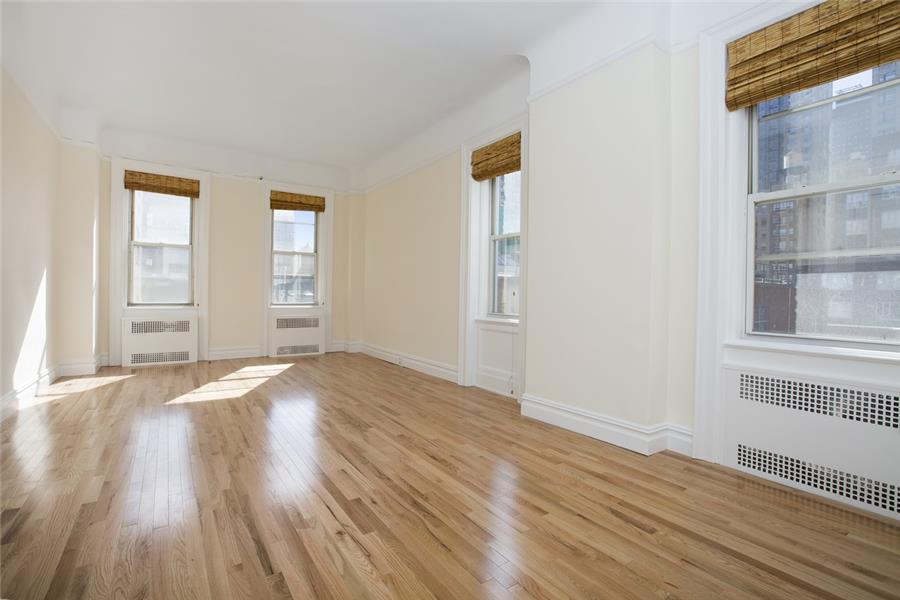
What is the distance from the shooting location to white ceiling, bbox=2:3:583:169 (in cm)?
319

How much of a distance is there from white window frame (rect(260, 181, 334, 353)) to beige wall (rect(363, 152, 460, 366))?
0.60 metres

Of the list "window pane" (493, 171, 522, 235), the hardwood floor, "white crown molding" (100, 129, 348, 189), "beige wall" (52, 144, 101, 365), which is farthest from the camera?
"white crown molding" (100, 129, 348, 189)

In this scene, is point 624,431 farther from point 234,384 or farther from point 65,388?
point 65,388

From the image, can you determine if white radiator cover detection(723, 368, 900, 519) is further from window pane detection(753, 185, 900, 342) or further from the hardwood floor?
window pane detection(753, 185, 900, 342)

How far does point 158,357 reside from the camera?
5711 mm

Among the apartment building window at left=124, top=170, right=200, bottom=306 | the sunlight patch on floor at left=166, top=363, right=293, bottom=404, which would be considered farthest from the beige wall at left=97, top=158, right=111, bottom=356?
the sunlight patch on floor at left=166, top=363, right=293, bottom=404

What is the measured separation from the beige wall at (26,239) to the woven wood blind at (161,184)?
931 mm

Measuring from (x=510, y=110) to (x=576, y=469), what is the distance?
328 centimetres

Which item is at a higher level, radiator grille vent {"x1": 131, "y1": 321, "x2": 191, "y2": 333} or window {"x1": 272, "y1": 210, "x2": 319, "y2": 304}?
window {"x1": 272, "y1": 210, "x2": 319, "y2": 304}

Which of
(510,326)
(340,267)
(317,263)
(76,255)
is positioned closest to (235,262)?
(317,263)

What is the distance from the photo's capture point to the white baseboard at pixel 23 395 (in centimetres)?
342

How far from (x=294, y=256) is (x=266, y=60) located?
11.4 ft

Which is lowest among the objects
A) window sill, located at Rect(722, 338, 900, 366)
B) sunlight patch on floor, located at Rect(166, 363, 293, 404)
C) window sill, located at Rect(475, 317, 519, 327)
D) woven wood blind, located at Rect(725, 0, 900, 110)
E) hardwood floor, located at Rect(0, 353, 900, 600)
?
hardwood floor, located at Rect(0, 353, 900, 600)

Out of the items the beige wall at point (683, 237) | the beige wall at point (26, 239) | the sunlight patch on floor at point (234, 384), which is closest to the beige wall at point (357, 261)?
the sunlight patch on floor at point (234, 384)
